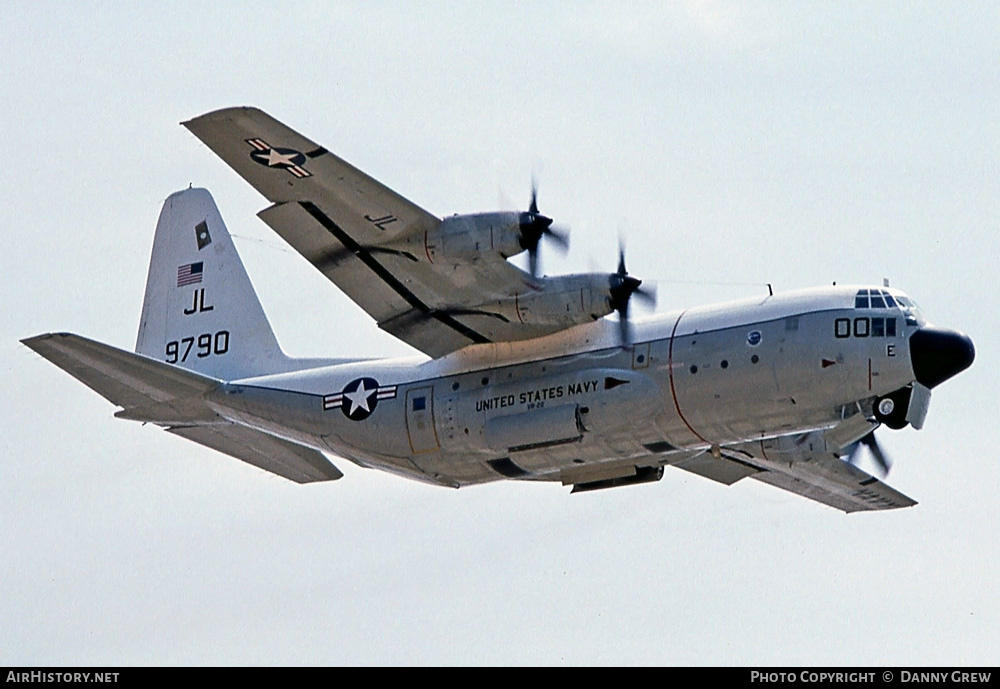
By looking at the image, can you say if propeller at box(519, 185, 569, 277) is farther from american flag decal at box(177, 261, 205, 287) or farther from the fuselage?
american flag decal at box(177, 261, 205, 287)

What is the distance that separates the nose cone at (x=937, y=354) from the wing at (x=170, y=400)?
10.00m

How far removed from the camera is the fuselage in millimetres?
22828

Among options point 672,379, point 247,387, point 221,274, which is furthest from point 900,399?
point 221,274

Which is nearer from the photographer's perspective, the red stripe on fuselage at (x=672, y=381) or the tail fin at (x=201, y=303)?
the red stripe on fuselage at (x=672, y=381)

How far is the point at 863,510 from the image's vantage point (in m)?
29.5

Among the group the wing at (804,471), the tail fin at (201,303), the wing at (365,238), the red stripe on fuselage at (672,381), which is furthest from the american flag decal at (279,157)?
the wing at (804,471)

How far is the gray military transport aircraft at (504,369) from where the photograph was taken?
74.3 ft

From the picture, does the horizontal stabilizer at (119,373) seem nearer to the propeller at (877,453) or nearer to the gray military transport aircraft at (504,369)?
the gray military transport aircraft at (504,369)

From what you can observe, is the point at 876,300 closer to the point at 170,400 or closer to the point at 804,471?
the point at 804,471

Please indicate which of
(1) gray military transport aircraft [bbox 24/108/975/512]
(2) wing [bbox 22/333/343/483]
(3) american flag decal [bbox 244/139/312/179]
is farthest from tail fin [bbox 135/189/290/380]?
(3) american flag decal [bbox 244/139/312/179]

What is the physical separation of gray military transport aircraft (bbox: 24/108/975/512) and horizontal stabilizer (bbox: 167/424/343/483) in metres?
0.04

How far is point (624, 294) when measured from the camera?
23562 millimetres

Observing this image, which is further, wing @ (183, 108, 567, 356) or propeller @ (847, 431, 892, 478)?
propeller @ (847, 431, 892, 478)
